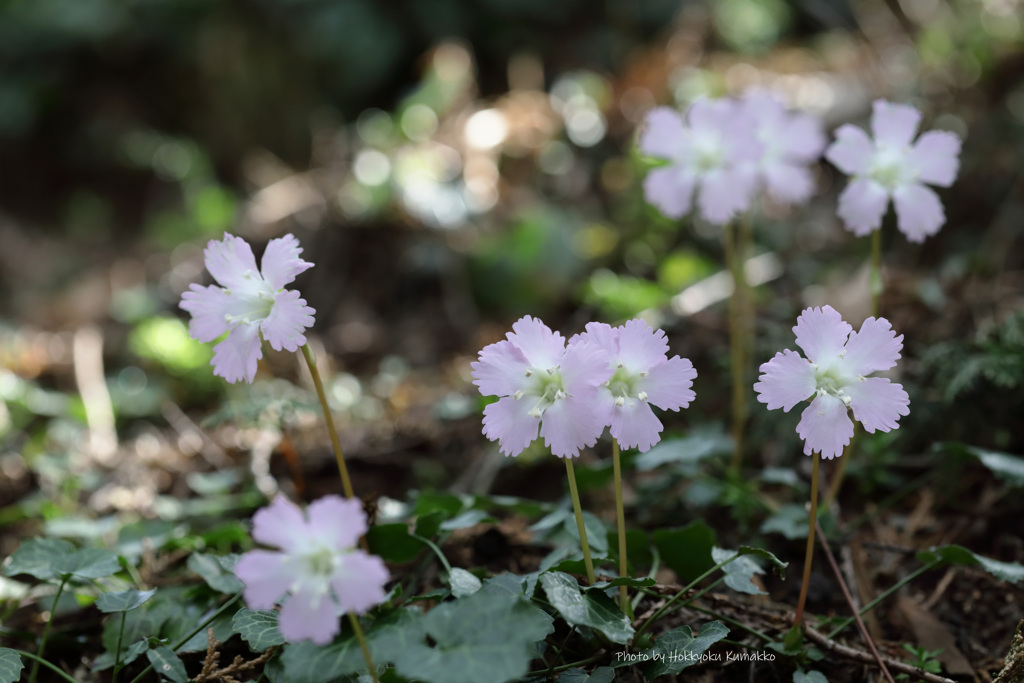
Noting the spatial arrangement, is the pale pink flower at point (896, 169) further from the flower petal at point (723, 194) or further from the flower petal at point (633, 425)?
the flower petal at point (633, 425)

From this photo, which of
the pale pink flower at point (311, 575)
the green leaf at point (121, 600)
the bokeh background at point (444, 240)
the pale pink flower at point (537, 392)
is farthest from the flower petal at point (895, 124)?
the green leaf at point (121, 600)

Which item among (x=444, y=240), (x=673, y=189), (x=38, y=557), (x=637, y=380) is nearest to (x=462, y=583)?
(x=637, y=380)

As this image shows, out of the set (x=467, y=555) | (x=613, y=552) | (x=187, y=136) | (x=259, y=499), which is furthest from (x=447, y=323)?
(x=187, y=136)

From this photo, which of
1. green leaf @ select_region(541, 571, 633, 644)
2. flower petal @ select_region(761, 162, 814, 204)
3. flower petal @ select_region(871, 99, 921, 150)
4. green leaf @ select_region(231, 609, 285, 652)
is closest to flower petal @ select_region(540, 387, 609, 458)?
green leaf @ select_region(541, 571, 633, 644)

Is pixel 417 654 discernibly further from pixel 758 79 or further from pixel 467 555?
pixel 758 79

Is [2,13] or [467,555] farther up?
[2,13]

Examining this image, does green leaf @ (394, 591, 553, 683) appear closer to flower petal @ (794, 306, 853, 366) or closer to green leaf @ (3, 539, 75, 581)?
flower petal @ (794, 306, 853, 366)
